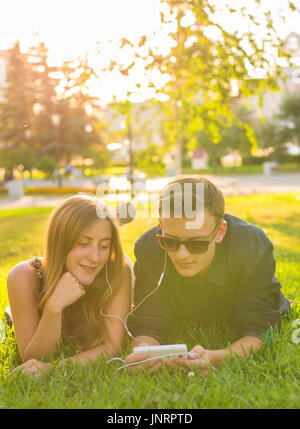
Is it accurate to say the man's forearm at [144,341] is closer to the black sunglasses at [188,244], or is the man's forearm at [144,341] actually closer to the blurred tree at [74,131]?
the black sunglasses at [188,244]

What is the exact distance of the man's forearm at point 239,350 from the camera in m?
2.66

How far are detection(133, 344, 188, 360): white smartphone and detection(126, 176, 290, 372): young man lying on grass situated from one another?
33 millimetres

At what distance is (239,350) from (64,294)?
104 centimetres

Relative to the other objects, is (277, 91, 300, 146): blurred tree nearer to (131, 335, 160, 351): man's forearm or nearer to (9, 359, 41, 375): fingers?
(131, 335, 160, 351): man's forearm

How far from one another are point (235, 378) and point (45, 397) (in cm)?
96

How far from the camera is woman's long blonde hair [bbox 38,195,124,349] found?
2859 mm

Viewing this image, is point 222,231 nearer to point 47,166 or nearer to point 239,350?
point 239,350

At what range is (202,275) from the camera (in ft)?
9.55

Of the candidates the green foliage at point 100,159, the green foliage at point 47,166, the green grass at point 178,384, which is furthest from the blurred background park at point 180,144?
the green foliage at point 100,159

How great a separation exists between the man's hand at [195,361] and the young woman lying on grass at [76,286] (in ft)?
1.53

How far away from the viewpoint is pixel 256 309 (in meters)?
2.79

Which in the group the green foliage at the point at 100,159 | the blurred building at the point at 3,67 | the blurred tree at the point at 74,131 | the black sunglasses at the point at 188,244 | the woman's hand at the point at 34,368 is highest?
the blurred building at the point at 3,67

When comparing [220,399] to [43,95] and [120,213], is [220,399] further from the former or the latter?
[43,95]
